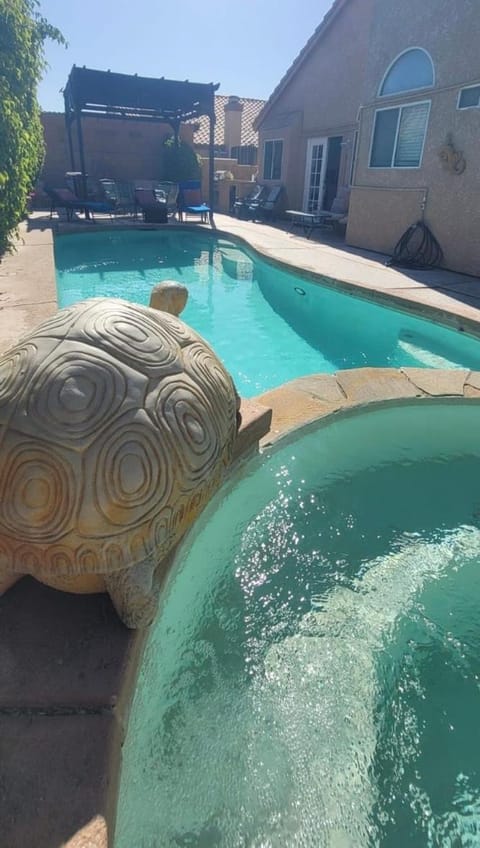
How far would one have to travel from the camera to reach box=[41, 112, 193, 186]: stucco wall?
17.1 m

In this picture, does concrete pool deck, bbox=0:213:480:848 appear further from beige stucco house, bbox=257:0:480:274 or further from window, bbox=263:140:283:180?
window, bbox=263:140:283:180

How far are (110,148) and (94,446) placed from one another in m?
20.1

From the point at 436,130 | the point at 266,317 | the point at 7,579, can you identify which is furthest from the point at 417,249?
the point at 7,579

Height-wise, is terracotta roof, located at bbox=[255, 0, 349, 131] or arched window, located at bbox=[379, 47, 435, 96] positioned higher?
terracotta roof, located at bbox=[255, 0, 349, 131]

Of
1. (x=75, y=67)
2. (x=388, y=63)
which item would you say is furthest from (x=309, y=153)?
(x=75, y=67)

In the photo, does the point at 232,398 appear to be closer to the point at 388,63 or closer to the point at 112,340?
the point at 112,340

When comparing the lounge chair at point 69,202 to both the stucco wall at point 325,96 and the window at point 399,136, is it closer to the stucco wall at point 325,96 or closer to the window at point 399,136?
the stucco wall at point 325,96

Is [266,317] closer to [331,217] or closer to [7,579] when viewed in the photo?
[7,579]

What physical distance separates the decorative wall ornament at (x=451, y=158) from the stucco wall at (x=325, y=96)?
5.02m

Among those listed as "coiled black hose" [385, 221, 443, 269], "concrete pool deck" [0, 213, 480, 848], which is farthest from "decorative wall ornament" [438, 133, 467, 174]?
"concrete pool deck" [0, 213, 480, 848]

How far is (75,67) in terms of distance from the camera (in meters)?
11.5

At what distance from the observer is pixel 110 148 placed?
17.8 m

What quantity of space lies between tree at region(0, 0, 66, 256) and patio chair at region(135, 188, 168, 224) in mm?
6562

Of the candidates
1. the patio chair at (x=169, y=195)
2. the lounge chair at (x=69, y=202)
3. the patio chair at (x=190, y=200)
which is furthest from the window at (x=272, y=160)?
the lounge chair at (x=69, y=202)
